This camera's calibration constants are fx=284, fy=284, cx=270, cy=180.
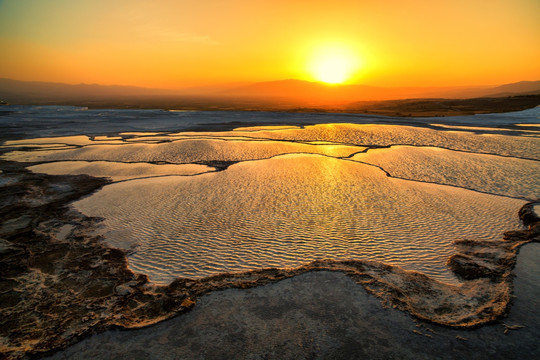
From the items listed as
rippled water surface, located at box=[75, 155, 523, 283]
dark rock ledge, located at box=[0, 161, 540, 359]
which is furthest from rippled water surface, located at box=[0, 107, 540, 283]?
dark rock ledge, located at box=[0, 161, 540, 359]

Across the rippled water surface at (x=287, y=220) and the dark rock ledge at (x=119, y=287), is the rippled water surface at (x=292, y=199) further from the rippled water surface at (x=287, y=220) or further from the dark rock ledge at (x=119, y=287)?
the dark rock ledge at (x=119, y=287)

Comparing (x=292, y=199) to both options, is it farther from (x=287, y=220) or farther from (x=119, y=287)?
(x=119, y=287)

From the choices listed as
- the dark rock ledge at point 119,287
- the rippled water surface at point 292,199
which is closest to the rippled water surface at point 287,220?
the rippled water surface at point 292,199

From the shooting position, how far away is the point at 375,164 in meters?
17.0

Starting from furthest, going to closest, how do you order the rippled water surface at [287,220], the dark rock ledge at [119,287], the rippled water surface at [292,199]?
the rippled water surface at [292,199], the rippled water surface at [287,220], the dark rock ledge at [119,287]

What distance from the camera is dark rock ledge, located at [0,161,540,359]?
540 centimetres

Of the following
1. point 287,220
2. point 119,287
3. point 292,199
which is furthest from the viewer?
point 292,199

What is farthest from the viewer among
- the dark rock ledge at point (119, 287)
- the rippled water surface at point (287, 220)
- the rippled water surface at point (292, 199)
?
the rippled water surface at point (292, 199)

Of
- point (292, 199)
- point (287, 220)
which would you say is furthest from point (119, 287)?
point (292, 199)

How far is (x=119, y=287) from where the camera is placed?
6.43 m

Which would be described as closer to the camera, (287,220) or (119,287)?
(119,287)

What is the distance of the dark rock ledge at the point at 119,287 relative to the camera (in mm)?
5398

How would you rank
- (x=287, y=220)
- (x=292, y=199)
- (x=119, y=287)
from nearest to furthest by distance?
(x=119, y=287), (x=287, y=220), (x=292, y=199)

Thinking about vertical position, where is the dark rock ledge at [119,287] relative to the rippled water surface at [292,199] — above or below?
below
